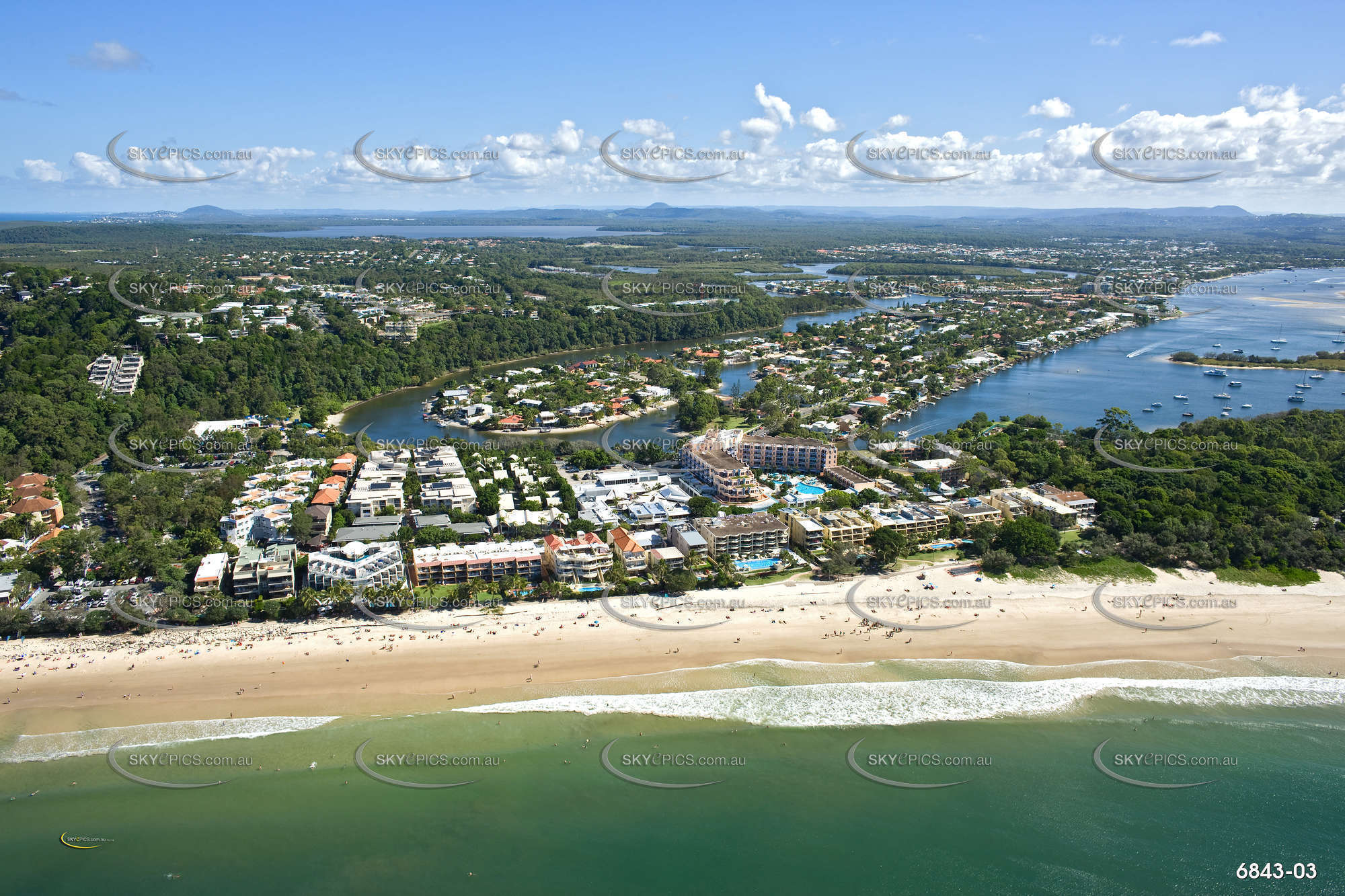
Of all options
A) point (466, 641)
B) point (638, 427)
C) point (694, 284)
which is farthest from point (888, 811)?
point (694, 284)

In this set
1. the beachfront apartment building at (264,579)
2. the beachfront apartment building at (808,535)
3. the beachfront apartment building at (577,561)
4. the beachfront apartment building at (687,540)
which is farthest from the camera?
the beachfront apartment building at (808,535)

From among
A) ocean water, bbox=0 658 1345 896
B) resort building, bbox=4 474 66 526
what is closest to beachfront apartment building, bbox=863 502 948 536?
ocean water, bbox=0 658 1345 896

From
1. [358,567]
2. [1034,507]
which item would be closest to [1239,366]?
[1034,507]

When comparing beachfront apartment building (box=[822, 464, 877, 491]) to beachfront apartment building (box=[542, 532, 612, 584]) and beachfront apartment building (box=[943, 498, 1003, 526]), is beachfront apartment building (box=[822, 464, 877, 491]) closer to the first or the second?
beachfront apartment building (box=[943, 498, 1003, 526])

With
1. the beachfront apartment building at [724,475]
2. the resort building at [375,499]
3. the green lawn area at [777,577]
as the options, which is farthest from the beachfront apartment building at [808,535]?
the resort building at [375,499]

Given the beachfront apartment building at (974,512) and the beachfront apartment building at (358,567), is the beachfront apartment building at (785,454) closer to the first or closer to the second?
the beachfront apartment building at (974,512)

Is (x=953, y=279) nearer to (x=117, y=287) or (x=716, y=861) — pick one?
(x=117, y=287)
